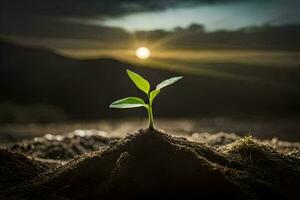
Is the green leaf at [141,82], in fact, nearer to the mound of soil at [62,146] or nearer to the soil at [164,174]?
the soil at [164,174]

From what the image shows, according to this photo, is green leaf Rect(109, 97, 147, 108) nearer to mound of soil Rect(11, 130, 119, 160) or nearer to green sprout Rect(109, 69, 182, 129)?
green sprout Rect(109, 69, 182, 129)

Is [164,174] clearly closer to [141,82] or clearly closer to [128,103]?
[128,103]

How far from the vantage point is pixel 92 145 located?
8.14 m

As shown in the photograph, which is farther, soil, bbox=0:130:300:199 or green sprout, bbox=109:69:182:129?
green sprout, bbox=109:69:182:129

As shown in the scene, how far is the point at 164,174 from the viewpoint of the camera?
3.45 m

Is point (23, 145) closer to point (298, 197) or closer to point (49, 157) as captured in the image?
point (49, 157)

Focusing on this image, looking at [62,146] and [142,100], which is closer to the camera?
[142,100]

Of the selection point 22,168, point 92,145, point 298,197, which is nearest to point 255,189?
point 298,197

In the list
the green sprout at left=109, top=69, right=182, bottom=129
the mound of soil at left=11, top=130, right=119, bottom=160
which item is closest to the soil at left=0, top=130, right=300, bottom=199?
the green sprout at left=109, top=69, right=182, bottom=129

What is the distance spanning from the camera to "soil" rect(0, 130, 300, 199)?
342 cm

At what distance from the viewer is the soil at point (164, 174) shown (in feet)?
11.2

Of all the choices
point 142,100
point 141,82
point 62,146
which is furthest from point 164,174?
point 62,146

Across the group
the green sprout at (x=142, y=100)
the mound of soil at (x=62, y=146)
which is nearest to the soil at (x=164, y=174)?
the green sprout at (x=142, y=100)

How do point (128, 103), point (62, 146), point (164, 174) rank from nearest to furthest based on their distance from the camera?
1. point (164, 174)
2. point (128, 103)
3. point (62, 146)
